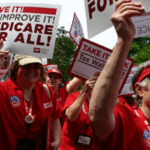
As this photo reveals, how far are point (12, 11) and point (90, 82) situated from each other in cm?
172

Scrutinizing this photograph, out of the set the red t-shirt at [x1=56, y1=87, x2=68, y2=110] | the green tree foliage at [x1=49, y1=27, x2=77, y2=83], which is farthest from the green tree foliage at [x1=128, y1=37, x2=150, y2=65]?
the red t-shirt at [x1=56, y1=87, x2=68, y2=110]

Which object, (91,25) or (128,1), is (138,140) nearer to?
(128,1)

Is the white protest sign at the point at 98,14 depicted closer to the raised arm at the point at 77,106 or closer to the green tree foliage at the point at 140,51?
the raised arm at the point at 77,106

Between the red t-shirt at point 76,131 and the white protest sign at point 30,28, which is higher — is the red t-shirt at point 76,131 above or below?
below

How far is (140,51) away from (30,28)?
19907 millimetres

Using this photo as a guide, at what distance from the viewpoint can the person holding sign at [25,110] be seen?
2.30 metres

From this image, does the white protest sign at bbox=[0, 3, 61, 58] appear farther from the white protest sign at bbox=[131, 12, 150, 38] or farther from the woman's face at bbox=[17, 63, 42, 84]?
the white protest sign at bbox=[131, 12, 150, 38]

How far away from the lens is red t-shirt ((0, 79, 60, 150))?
2.28 meters

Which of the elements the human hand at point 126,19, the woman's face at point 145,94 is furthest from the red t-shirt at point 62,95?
the human hand at point 126,19

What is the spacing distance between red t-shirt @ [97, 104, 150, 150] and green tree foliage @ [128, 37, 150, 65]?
1842cm

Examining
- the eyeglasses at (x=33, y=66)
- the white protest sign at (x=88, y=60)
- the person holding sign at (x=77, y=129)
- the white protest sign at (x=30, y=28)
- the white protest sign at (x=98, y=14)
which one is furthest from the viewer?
the white protest sign at (x=30, y=28)

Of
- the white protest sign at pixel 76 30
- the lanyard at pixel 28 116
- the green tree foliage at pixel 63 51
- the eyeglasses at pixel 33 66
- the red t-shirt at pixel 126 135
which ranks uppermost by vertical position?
the green tree foliage at pixel 63 51

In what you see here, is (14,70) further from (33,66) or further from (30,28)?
(30,28)

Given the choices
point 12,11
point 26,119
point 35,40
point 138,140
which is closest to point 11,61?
point 35,40
